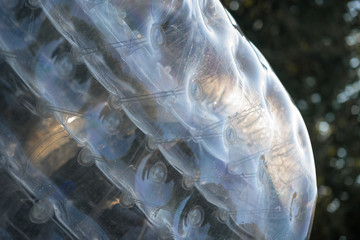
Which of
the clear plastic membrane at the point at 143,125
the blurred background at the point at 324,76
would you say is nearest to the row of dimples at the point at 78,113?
the clear plastic membrane at the point at 143,125

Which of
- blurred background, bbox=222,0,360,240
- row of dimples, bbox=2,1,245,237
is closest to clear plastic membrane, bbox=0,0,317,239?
row of dimples, bbox=2,1,245,237

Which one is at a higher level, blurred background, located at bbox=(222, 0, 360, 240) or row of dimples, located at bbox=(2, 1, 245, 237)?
row of dimples, located at bbox=(2, 1, 245, 237)

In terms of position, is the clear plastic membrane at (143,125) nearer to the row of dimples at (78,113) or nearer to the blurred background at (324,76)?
the row of dimples at (78,113)

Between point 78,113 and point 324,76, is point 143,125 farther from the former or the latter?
point 324,76

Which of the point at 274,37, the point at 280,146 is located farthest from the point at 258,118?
the point at 274,37

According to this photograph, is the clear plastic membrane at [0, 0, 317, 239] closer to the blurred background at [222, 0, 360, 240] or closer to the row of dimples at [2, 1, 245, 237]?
the row of dimples at [2, 1, 245, 237]

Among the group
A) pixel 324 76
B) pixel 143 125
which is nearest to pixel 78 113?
pixel 143 125
